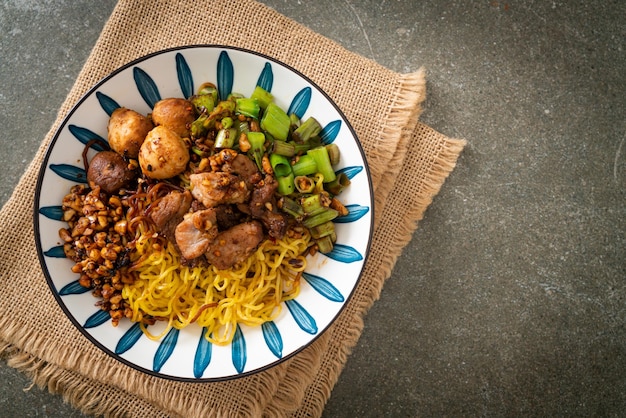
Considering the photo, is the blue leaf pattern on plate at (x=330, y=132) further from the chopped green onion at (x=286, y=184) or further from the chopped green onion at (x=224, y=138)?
the chopped green onion at (x=224, y=138)

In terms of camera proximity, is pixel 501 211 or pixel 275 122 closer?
pixel 275 122

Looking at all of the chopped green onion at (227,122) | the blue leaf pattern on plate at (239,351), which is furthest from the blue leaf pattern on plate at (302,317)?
the chopped green onion at (227,122)

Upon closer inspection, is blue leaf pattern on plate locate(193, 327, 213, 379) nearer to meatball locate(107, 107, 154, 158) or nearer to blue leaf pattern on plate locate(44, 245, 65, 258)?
blue leaf pattern on plate locate(44, 245, 65, 258)

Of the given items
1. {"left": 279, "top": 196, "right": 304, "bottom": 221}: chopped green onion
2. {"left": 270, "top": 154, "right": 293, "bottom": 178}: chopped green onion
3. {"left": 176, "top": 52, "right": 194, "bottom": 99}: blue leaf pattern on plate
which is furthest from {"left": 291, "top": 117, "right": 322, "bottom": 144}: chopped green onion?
{"left": 176, "top": 52, "right": 194, "bottom": 99}: blue leaf pattern on plate

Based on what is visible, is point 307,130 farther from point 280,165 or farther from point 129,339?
point 129,339

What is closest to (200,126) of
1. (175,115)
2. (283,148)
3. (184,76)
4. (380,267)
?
(175,115)

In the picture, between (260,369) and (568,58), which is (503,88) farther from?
(260,369)
